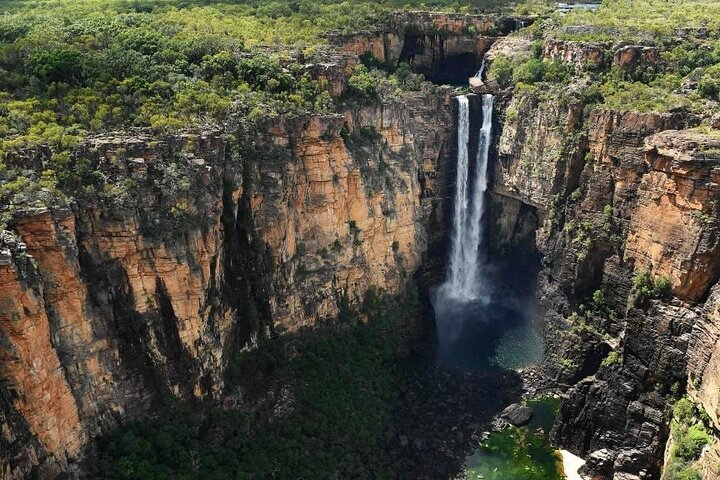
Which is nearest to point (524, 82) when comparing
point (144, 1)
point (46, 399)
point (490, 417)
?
point (490, 417)

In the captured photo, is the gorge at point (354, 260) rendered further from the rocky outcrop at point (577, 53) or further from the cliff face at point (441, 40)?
the cliff face at point (441, 40)

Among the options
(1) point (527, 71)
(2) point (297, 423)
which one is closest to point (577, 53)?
(1) point (527, 71)

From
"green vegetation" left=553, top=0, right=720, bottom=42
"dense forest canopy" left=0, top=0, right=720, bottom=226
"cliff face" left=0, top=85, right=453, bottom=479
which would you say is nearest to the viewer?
"cliff face" left=0, top=85, right=453, bottom=479

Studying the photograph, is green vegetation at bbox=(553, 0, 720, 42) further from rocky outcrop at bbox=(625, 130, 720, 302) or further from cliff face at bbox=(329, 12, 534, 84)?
rocky outcrop at bbox=(625, 130, 720, 302)

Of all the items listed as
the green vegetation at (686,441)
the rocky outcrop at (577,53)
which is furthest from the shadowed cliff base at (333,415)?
the rocky outcrop at (577,53)

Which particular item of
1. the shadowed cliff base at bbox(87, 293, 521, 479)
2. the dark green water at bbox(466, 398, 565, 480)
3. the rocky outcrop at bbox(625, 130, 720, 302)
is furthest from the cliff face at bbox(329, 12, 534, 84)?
the dark green water at bbox(466, 398, 565, 480)

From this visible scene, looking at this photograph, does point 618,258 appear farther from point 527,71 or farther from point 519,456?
point 527,71

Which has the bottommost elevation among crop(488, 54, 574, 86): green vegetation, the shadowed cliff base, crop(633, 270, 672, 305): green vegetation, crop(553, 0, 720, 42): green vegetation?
the shadowed cliff base
